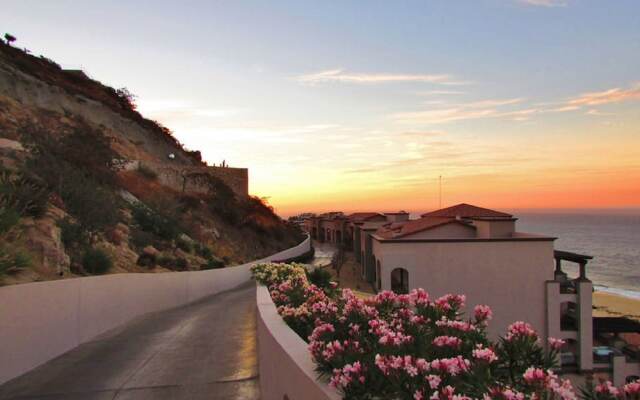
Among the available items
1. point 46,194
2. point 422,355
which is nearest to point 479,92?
point 46,194

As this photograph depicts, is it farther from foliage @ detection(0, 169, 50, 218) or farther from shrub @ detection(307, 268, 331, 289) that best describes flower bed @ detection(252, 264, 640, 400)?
foliage @ detection(0, 169, 50, 218)

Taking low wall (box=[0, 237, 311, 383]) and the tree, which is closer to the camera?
low wall (box=[0, 237, 311, 383])

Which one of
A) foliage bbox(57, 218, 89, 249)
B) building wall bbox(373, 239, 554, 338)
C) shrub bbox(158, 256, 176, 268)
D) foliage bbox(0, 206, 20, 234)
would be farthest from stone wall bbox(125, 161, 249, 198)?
foliage bbox(0, 206, 20, 234)

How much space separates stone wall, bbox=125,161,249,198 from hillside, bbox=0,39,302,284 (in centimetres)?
12

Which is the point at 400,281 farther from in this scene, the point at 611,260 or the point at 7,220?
the point at 611,260

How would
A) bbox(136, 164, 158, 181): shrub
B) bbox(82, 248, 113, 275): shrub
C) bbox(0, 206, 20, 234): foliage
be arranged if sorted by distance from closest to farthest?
bbox(0, 206, 20, 234): foliage
bbox(82, 248, 113, 275): shrub
bbox(136, 164, 158, 181): shrub

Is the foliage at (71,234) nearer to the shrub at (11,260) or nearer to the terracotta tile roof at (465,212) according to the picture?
the shrub at (11,260)

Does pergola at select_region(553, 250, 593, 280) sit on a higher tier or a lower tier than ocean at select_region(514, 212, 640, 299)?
higher

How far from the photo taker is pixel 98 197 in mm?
17672

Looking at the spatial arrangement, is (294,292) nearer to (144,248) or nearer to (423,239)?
(144,248)

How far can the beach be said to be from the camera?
170ft

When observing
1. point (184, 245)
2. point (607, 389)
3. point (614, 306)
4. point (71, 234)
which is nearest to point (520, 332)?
point (607, 389)

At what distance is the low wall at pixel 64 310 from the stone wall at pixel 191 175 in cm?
2979

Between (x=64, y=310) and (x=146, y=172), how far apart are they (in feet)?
116
